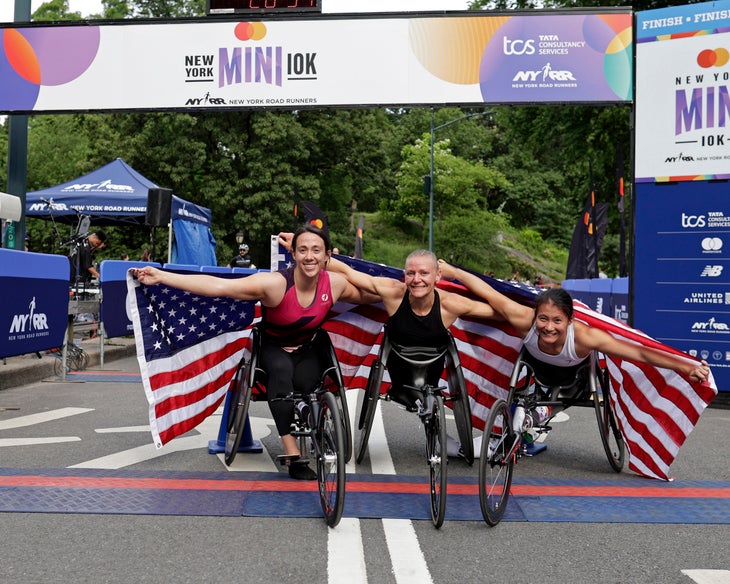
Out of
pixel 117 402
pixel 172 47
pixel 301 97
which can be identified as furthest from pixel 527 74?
pixel 117 402

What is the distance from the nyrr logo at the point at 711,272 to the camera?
1063cm

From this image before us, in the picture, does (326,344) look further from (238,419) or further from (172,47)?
(172,47)

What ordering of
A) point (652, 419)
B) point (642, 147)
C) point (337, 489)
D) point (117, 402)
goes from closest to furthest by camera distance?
point (337, 489), point (652, 419), point (117, 402), point (642, 147)

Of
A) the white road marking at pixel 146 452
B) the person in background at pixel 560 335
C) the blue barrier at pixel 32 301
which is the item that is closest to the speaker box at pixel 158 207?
the blue barrier at pixel 32 301

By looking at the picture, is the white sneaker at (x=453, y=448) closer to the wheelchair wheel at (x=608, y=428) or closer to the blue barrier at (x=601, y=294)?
→ the wheelchair wheel at (x=608, y=428)

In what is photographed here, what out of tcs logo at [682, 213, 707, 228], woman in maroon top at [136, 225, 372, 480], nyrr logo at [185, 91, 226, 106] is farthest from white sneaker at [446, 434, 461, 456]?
nyrr logo at [185, 91, 226, 106]

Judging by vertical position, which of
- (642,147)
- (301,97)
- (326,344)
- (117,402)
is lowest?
(117,402)

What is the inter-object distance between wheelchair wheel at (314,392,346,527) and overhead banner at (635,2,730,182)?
24.8ft

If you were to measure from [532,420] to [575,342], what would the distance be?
2.01 feet

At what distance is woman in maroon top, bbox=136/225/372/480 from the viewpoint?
5551 mm

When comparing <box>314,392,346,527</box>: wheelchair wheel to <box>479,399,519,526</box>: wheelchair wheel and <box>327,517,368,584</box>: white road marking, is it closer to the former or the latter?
<box>327,517,368,584</box>: white road marking

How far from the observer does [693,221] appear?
35.6 feet

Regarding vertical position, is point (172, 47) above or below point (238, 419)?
above

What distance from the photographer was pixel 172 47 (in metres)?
13.8
